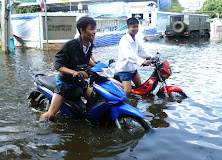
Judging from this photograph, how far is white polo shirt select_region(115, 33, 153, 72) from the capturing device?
533cm

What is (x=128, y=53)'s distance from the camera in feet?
17.6

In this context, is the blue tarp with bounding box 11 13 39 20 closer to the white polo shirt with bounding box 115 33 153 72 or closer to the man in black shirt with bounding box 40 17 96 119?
the white polo shirt with bounding box 115 33 153 72

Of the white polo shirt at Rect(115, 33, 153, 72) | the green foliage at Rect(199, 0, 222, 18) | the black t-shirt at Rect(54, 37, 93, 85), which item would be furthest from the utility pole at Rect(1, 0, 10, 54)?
the green foliage at Rect(199, 0, 222, 18)

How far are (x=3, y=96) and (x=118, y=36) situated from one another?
592 inches

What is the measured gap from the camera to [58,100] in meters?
4.10

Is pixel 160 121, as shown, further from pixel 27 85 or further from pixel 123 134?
pixel 27 85

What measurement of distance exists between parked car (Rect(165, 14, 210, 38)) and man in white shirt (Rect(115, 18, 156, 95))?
70.1ft

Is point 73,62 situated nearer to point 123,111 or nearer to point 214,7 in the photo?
point 123,111

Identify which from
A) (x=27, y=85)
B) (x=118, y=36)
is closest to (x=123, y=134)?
(x=27, y=85)

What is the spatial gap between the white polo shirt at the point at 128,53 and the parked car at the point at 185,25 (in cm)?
2138

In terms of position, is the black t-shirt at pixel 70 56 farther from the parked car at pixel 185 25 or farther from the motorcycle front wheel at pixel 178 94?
the parked car at pixel 185 25

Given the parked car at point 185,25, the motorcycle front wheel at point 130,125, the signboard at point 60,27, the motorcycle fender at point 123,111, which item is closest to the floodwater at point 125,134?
the motorcycle front wheel at point 130,125

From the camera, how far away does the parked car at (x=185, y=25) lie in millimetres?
25844

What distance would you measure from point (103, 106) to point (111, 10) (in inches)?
892
